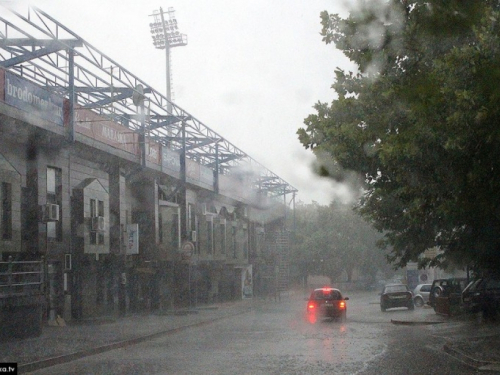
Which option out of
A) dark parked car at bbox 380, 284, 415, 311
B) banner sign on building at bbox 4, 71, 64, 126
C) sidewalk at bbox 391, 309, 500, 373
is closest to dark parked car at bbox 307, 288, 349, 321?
sidewalk at bbox 391, 309, 500, 373

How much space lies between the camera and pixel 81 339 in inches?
824

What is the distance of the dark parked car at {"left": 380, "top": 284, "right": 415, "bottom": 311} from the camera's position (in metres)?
38.8

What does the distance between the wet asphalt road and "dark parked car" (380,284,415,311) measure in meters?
13.4

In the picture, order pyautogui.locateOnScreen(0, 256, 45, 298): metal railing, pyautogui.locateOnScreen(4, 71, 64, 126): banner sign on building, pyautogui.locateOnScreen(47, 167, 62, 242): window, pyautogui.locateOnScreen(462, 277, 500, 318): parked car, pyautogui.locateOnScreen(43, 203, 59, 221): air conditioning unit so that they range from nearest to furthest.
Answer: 1. pyautogui.locateOnScreen(0, 256, 45, 298): metal railing
2. pyautogui.locateOnScreen(4, 71, 64, 126): banner sign on building
3. pyautogui.locateOnScreen(43, 203, 59, 221): air conditioning unit
4. pyautogui.locateOnScreen(462, 277, 500, 318): parked car
5. pyautogui.locateOnScreen(47, 167, 62, 242): window

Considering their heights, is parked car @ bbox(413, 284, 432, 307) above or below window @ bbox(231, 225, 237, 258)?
below

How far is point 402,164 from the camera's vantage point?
1465cm

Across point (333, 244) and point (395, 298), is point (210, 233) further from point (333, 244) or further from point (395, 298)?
point (333, 244)

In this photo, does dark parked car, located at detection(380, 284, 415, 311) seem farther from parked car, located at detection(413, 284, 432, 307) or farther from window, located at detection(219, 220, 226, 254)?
window, located at detection(219, 220, 226, 254)

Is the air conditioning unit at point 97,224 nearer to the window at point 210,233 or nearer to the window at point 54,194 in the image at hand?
the window at point 54,194

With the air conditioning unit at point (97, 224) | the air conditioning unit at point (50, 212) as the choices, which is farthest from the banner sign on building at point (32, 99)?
the air conditioning unit at point (97, 224)

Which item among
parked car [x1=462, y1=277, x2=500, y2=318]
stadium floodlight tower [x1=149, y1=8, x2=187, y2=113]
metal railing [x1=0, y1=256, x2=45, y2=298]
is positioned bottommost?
parked car [x1=462, y1=277, x2=500, y2=318]

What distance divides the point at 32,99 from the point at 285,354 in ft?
42.8

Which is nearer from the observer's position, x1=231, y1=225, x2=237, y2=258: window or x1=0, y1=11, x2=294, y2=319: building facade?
x1=0, y1=11, x2=294, y2=319: building facade

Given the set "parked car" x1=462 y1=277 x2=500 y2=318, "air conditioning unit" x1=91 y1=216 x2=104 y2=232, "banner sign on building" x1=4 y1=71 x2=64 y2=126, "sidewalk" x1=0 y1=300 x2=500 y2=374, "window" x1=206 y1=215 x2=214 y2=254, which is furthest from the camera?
"window" x1=206 y1=215 x2=214 y2=254
